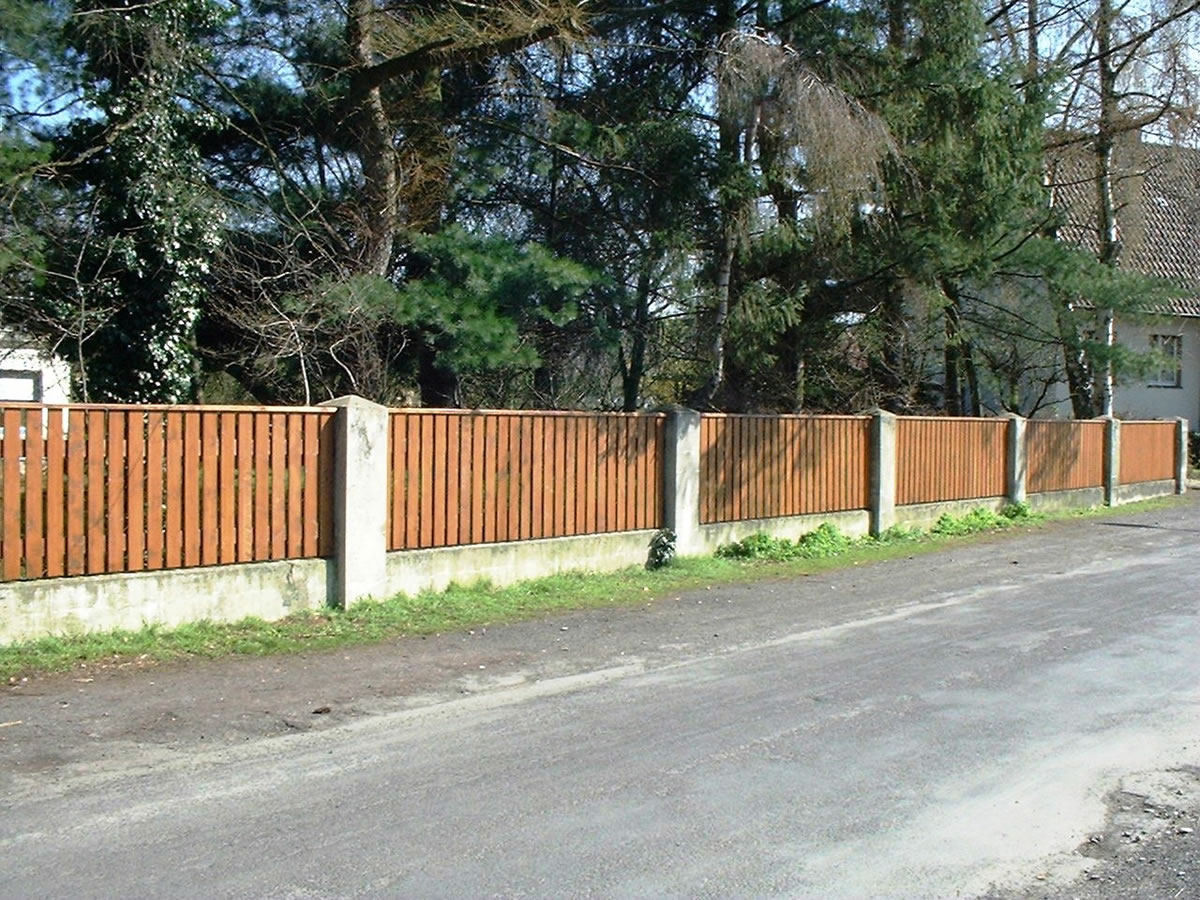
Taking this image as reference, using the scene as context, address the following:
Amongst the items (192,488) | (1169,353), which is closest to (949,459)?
(192,488)

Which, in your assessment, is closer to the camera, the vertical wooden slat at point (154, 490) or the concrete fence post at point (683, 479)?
the vertical wooden slat at point (154, 490)

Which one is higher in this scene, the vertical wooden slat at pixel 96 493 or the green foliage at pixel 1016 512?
the vertical wooden slat at pixel 96 493

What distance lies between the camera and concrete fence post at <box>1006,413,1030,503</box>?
19.8m

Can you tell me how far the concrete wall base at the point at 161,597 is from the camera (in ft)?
27.3

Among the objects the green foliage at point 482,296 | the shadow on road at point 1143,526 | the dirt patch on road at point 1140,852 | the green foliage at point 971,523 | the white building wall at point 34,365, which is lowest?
the dirt patch on road at point 1140,852

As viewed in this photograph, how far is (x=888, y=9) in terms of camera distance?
1628 centimetres

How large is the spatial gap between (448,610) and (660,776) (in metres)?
4.79

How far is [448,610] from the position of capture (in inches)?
407

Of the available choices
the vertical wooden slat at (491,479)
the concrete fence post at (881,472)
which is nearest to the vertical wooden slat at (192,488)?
the vertical wooden slat at (491,479)

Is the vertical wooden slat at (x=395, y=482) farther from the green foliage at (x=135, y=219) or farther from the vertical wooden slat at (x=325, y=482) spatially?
the green foliage at (x=135, y=219)

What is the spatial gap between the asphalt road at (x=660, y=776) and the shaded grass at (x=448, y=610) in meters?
0.65

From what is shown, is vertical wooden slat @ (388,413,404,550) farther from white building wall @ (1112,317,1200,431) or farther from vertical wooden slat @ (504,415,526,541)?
white building wall @ (1112,317,1200,431)

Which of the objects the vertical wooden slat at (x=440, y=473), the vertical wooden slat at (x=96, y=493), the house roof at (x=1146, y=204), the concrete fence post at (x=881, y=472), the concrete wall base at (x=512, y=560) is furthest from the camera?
the house roof at (x=1146, y=204)

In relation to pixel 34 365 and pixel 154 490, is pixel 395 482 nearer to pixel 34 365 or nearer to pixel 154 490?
pixel 154 490
